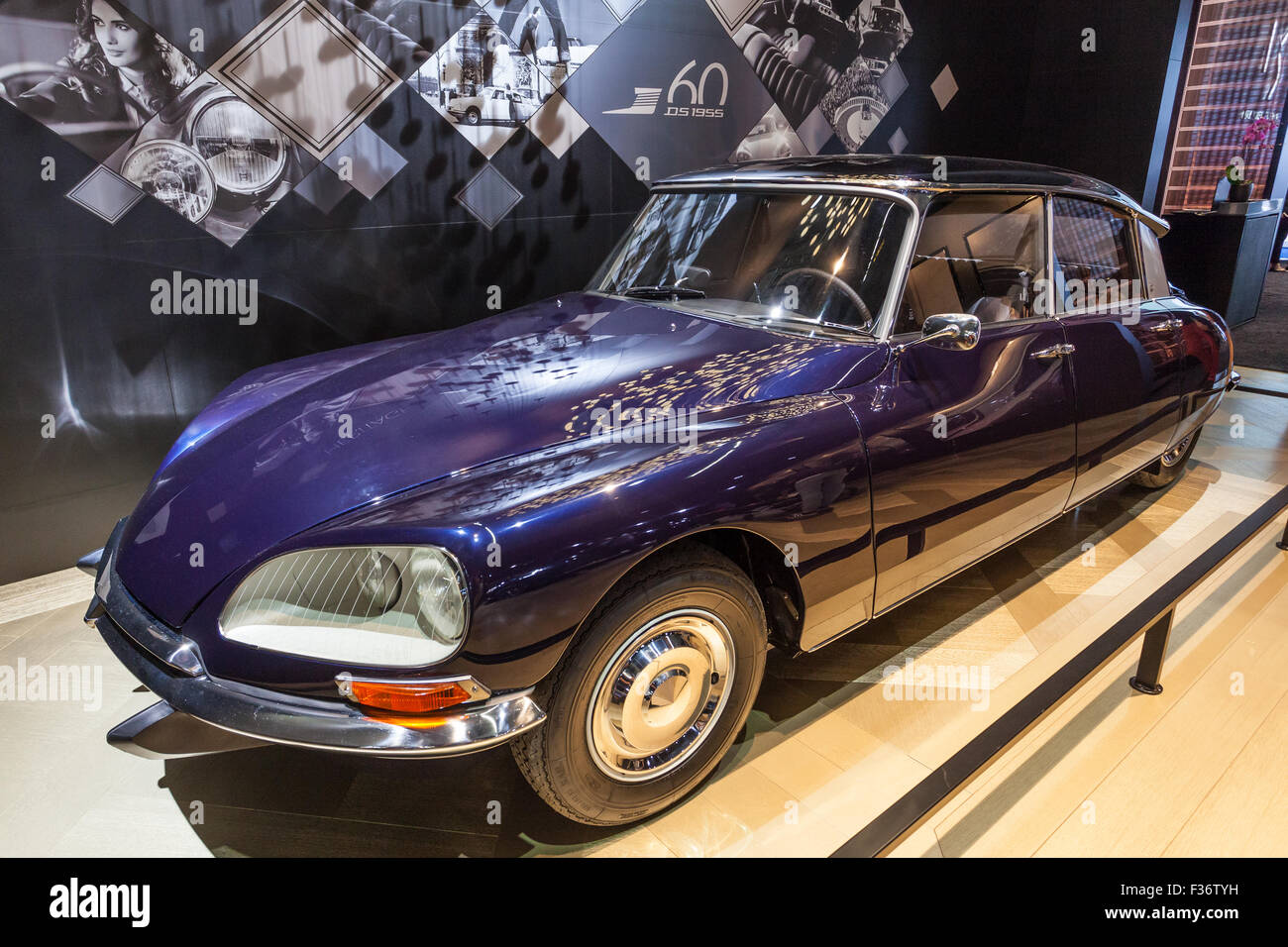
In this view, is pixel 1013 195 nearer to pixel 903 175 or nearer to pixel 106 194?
pixel 903 175

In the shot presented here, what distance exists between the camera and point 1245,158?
8.17m

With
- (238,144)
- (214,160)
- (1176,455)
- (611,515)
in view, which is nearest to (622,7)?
(238,144)

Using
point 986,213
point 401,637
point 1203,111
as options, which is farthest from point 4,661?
point 1203,111

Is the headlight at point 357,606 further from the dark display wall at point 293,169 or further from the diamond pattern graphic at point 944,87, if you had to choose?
the diamond pattern graphic at point 944,87

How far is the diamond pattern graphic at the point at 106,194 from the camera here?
10.1 feet

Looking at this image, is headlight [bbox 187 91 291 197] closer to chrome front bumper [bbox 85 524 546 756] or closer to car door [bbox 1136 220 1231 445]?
chrome front bumper [bbox 85 524 546 756]

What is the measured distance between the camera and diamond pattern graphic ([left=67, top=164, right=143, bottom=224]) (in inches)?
121

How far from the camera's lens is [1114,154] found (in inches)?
278

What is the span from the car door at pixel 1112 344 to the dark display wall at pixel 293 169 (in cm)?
266

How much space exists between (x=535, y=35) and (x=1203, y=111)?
382 inches

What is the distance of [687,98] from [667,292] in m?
2.82

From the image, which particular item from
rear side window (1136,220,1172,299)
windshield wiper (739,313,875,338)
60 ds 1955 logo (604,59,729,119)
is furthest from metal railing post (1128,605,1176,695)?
60 ds 1955 logo (604,59,729,119)

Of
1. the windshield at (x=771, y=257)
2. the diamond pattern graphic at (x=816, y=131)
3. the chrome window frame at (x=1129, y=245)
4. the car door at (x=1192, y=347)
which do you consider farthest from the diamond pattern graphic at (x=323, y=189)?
the car door at (x=1192, y=347)

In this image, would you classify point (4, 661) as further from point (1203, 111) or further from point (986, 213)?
point (1203, 111)
